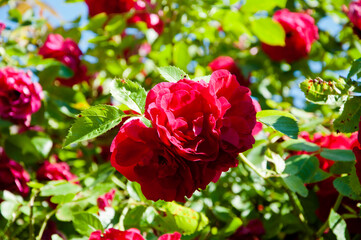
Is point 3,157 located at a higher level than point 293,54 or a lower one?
lower

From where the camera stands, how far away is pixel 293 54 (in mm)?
1405

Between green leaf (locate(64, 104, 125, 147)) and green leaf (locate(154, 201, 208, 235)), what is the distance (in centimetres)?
26

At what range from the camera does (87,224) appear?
76cm

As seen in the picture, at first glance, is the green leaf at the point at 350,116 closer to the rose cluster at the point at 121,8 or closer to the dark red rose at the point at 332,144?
the dark red rose at the point at 332,144

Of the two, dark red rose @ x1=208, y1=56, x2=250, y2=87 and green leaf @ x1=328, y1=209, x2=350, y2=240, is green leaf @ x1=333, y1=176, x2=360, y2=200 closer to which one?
green leaf @ x1=328, y1=209, x2=350, y2=240

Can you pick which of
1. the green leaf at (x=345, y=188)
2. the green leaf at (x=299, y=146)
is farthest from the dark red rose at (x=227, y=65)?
the green leaf at (x=345, y=188)

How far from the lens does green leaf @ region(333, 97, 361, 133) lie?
0.66 metres

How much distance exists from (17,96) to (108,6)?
0.48m

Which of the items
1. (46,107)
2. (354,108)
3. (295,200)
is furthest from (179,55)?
(354,108)

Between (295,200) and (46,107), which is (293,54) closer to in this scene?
(295,200)

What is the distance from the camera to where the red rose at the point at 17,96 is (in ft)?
3.55

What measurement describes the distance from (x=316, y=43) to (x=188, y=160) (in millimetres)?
1143

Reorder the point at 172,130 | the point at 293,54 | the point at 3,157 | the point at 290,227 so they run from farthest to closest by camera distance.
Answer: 1. the point at 293,54
2. the point at 3,157
3. the point at 290,227
4. the point at 172,130

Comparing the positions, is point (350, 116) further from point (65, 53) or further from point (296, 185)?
point (65, 53)
